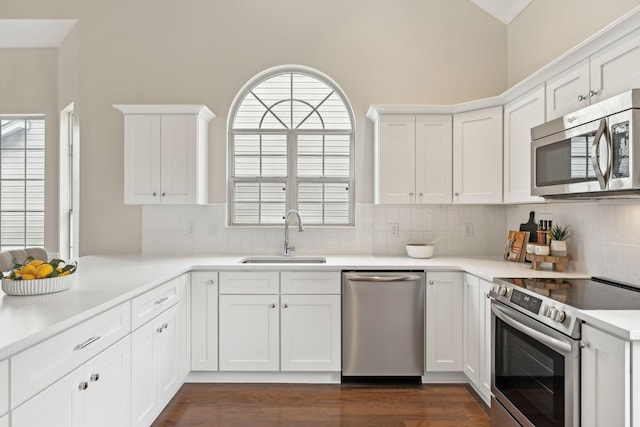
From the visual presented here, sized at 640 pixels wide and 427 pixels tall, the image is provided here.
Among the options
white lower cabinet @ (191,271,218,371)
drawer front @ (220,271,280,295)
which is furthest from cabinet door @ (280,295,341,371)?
white lower cabinet @ (191,271,218,371)

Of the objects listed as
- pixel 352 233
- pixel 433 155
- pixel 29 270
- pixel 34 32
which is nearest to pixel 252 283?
pixel 352 233

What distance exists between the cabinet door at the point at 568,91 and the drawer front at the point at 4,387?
2.70m

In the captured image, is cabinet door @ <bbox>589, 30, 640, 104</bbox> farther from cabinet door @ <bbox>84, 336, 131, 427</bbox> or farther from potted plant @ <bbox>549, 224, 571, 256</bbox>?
cabinet door @ <bbox>84, 336, 131, 427</bbox>

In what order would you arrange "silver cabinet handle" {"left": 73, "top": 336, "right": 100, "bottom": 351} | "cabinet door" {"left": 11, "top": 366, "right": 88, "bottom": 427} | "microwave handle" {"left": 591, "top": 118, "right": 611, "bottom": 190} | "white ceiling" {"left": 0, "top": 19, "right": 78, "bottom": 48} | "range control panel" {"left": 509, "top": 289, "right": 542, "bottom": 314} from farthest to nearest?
"white ceiling" {"left": 0, "top": 19, "right": 78, "bottom": 48}, "range control panel" {"left": 509, "top": 289, "right": 542, "bottom": 314}, "microwave handle" {"left": 591, "top": 118, "right": 611, "bottom": 190}, "silver cabinet handle" {"left": 73, "top": 336, "right": 100, "bottom": 351}, "cabinet door" {"left": 11, "top": 366, "right": 88, "bottom": 427}

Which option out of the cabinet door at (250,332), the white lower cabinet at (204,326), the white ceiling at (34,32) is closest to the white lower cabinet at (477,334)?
the cabinet door at (250,332)

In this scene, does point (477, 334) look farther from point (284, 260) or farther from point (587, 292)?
point (284, 260)

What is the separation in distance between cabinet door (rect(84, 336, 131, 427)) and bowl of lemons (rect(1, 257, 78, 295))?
386mm

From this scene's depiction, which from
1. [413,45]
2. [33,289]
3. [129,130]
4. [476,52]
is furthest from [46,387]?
[476,52]

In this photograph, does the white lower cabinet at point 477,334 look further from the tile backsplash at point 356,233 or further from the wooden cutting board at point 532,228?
the tile backsplash at point 356,233

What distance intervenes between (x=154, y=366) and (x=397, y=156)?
7.68 feet

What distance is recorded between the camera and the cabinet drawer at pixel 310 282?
298 cm

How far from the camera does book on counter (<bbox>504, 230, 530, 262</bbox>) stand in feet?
10.1

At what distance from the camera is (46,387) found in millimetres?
1366

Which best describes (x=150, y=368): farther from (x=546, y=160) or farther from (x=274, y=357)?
(x=546, y=160)
